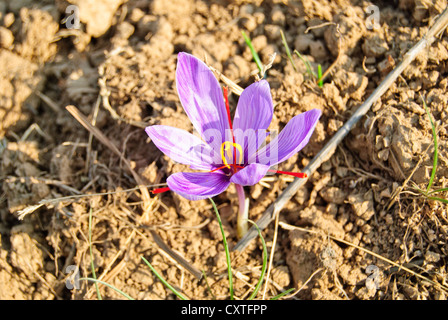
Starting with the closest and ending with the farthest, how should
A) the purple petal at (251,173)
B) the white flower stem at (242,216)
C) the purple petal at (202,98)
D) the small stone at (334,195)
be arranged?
the purple petal at (251,173) → the purple petal at (202,98) → the white flower stem at (242,216) → the small stone at (334,195)

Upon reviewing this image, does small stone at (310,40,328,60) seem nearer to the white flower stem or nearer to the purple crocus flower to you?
the purple crocus flower

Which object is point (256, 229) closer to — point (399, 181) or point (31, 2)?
point (399, 181)

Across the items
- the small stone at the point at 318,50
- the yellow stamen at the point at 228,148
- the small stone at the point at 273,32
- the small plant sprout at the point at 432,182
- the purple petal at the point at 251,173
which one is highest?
the small stone at the point at 273,32

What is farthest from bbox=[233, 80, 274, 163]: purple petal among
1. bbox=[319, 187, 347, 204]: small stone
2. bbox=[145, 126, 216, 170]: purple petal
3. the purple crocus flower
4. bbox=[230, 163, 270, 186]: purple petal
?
bbox=[319, 187, 347, 204]: small stone

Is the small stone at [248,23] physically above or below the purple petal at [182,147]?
above

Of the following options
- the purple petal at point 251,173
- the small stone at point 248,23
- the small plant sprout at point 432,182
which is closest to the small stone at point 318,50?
the small stone at point 248,23

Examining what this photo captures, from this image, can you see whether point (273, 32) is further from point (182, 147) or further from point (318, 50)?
point (182, 147)

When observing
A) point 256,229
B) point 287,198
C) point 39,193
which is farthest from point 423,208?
point 39,193

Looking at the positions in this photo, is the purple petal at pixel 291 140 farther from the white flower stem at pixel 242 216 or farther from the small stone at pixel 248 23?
the small stone at pixel 248 23
